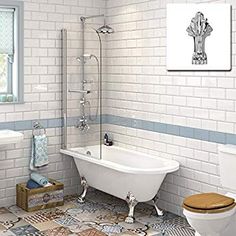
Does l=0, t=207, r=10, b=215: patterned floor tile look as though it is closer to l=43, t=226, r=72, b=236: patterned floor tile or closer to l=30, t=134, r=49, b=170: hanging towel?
l=30, t=134, r=49, b=170: hanging towel

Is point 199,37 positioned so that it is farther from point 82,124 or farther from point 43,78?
point 43,78

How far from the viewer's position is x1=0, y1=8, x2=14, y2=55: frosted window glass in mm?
5625

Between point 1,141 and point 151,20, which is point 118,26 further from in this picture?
point 1,141

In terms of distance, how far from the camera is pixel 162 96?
17.9ft

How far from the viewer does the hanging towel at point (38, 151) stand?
577cm

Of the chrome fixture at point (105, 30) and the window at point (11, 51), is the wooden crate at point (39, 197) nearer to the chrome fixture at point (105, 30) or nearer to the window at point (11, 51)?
the window at point (11, 51)

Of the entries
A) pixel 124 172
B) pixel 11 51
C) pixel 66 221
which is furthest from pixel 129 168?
pixel 11 51

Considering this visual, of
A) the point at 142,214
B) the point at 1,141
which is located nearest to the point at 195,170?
the point at 142,214

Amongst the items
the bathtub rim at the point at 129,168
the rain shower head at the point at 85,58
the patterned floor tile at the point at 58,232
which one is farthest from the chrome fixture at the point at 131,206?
the rain shower head at the point at 85,58

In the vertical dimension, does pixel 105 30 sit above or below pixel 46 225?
above

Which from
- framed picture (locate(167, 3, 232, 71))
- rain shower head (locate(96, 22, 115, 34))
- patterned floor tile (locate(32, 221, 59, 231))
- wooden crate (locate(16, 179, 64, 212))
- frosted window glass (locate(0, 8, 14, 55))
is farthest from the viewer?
rain shower head (locate(96, 22, 115, 34))

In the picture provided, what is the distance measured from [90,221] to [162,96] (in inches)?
62.9

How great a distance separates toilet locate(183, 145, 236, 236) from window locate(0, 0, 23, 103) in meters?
2.54

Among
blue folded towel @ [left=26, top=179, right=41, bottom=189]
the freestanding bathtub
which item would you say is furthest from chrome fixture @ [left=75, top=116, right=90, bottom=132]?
blue folded towel @ [left=26, top=179, right=41, bottom=189]
